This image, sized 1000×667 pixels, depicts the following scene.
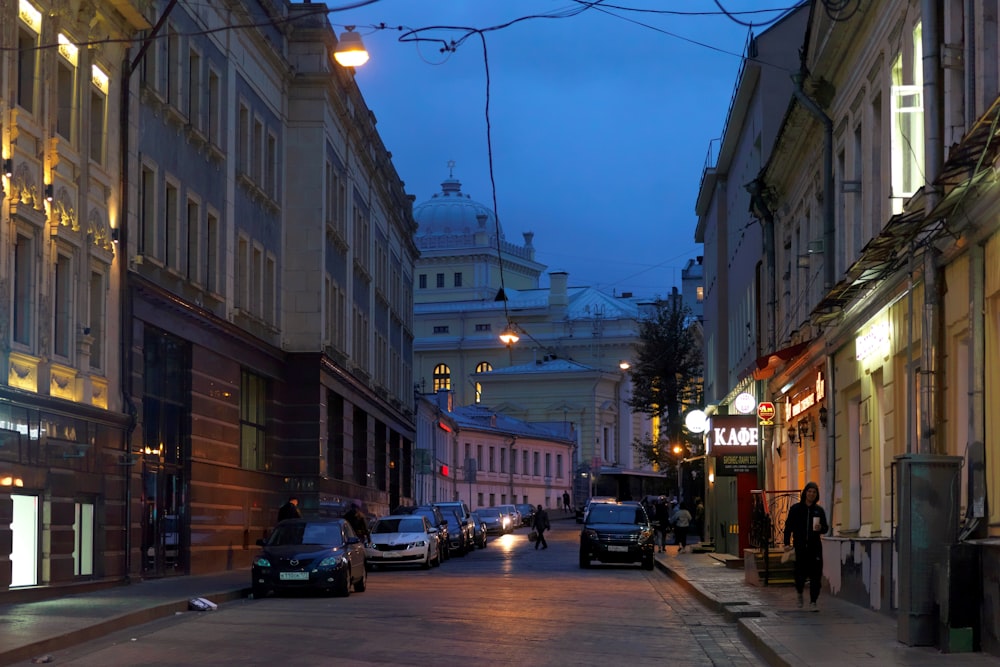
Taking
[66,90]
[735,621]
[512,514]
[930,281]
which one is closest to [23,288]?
[66,90]

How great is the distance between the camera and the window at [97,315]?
83.1 ft

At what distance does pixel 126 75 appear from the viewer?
26.9 metres

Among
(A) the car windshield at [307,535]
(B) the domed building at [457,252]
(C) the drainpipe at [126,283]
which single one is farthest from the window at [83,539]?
(B) the domed building at [457,252]

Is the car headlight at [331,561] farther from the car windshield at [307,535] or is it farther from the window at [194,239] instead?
the window at [194,239]

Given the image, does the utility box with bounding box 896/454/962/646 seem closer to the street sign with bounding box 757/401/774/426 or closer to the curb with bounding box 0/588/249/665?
the curb with bounding box 0/588/249/665

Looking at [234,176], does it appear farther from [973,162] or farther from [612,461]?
[612,461]

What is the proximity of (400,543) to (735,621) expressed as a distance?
18494mm

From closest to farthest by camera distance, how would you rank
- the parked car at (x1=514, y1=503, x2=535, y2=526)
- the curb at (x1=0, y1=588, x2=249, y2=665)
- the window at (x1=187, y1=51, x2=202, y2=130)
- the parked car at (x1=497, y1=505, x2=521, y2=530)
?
the curb at (x1=0, y1=588, x2=249, y2=665), the window at (x1=187, y1=51, x2=202, y2=130), the parked car at (x1=497, y1=505, x2=521, y2=530), the parked car at (x1=514, y1=503, x2=535, y2=526)

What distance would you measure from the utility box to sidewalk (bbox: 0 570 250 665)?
8.38m

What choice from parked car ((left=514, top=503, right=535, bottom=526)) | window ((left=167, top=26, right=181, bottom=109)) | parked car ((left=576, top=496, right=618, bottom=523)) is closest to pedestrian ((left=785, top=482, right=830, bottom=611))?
window ((left=167, top=26, right=181, bottom=109))

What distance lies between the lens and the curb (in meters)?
14.8

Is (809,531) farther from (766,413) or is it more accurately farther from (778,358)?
(766,413)

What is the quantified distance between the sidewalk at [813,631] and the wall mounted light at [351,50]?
8.76 metres

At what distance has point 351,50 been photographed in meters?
20.8
